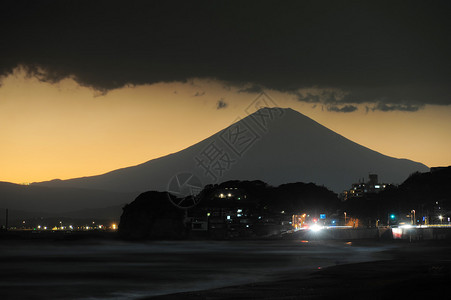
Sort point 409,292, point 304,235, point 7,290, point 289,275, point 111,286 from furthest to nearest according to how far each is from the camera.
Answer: point 304,235, point 289,275, point 111,286, point 7,290, point 409,292

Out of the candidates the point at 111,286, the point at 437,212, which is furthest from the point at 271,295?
the point at 437,212

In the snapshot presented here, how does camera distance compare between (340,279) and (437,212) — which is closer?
(340,279)

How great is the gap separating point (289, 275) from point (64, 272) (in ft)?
64.1

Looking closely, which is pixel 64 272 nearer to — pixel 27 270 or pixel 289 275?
pixel 27 270

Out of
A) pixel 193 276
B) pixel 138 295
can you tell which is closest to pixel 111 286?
pixel 138 295

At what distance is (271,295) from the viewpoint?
31453 millimetres

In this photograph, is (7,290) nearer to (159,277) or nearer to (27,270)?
(159,277)

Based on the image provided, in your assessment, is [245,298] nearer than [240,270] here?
Yes

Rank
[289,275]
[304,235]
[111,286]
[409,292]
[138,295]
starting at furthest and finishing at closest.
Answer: [304,235] < [289,275] < [111,286] < [138,295] < [409,292]

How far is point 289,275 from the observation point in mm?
45188

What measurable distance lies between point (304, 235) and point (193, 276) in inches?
4340

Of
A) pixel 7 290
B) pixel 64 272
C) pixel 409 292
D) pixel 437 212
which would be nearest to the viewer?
pixel 409 292

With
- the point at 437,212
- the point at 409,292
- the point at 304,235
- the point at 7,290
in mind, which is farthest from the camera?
the point at 437,212

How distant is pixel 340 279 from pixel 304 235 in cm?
11825
